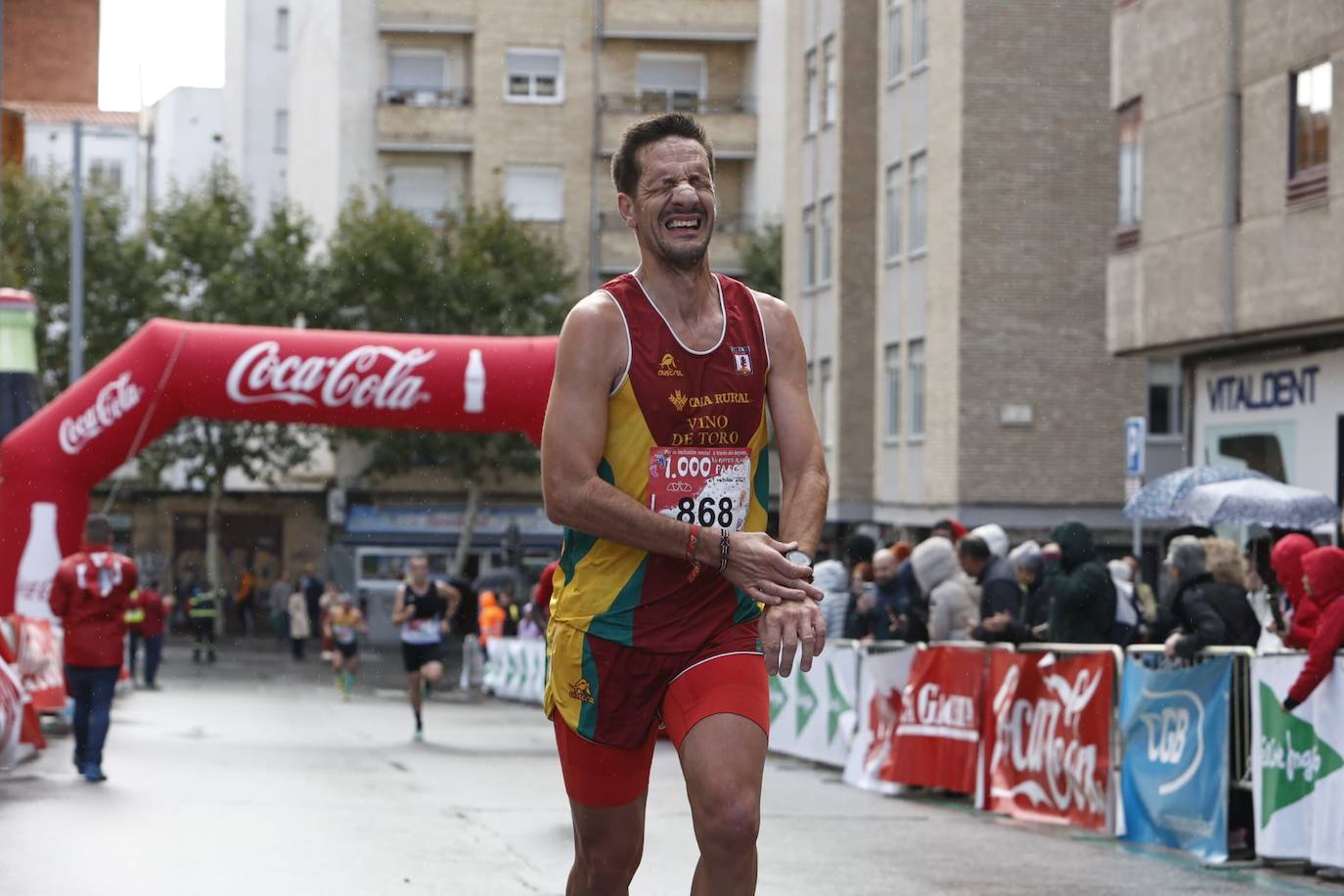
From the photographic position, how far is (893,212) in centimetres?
4228

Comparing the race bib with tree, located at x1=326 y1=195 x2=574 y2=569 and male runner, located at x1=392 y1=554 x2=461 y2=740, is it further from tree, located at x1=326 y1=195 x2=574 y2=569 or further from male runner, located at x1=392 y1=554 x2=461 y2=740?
tree, located at x1=326 y1=195 x2=574 y2=569

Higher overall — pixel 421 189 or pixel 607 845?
pixel 421 189

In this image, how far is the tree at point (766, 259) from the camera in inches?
2229

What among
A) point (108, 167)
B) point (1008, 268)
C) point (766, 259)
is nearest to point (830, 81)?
point (1008, 268)

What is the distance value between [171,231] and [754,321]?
52.9 meters

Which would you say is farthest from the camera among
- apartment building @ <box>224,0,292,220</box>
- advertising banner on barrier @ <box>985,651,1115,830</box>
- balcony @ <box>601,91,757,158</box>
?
apartment building @ <box>224,0,292,220</box>

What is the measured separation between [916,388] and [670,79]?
2122 centimetres

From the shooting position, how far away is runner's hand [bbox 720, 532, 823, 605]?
16.2 feet

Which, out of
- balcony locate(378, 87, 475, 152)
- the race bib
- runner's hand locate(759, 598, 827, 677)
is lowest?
runner's hand locate(759, 598, 827, 677)

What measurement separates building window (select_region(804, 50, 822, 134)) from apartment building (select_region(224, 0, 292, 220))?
25388 mm

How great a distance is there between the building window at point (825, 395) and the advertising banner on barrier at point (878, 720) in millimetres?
29079

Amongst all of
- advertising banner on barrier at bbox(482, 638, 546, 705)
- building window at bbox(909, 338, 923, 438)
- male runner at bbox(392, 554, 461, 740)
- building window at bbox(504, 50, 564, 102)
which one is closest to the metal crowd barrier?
male runner at bbox(392, 554, 461, 740)

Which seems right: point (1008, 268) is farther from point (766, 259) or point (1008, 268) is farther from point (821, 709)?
point (821, 709)

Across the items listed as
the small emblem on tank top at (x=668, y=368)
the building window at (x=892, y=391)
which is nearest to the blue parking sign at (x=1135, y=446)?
the small emblem on tank top at (x=668, y=368)
